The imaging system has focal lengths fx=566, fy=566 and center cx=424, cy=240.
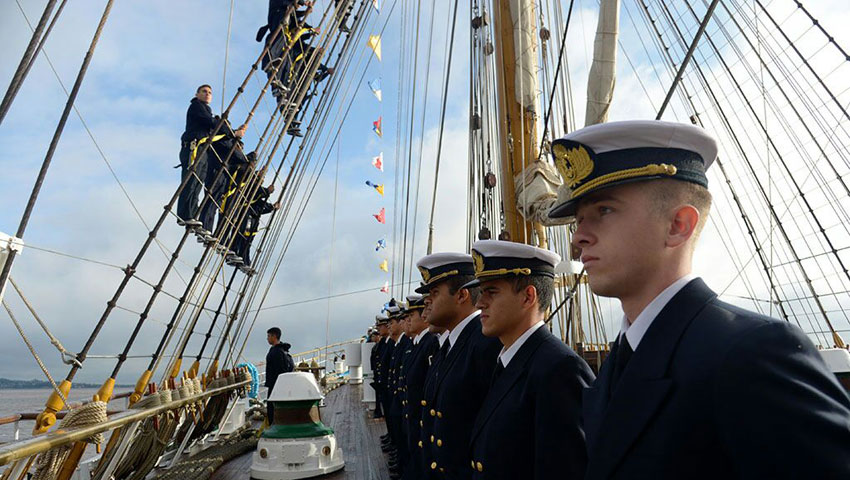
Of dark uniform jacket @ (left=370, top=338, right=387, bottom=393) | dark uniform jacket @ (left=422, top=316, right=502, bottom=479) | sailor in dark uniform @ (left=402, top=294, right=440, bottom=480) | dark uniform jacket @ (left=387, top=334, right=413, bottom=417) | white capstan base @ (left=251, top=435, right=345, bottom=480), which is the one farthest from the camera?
dark uniform jacket @ (left=370, top=338, right=387, bottom=393)

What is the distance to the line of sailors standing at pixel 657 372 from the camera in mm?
781

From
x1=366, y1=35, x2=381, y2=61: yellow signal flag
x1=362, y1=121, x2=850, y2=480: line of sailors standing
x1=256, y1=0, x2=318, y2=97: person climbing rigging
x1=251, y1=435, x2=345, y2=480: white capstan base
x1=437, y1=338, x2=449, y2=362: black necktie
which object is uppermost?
x1=366, y1=35, x2=381, y2=61: yellow signal flag

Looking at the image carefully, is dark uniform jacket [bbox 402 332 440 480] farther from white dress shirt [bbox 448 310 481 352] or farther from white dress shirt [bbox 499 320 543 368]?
white dress shirt [bbox 499 320 543 368]

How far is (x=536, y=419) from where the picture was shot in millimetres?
1730

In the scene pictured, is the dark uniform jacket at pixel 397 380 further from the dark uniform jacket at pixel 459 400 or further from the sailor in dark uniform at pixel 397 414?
the dark uniform jacket at pixel 459 400

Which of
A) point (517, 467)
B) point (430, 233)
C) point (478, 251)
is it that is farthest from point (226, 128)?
point (517, 467)

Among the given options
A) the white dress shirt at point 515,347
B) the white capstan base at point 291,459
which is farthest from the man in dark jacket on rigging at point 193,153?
the white dress shirt at point 515,347

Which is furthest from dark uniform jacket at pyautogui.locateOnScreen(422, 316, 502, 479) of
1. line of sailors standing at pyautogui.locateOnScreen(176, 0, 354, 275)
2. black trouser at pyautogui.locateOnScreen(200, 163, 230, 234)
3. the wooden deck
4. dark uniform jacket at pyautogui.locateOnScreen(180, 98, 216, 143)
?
dark uniform jacket at pyautogui.locateOnScreen(180, 98, 216, 143)

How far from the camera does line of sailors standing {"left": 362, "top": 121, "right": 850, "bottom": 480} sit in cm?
78

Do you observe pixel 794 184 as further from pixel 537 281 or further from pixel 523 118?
pixel 537 281

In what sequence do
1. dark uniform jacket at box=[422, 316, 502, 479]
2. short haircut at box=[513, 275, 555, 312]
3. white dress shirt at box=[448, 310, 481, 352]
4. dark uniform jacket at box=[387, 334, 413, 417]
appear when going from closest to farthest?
short haircut at box=[513, 275, 555, 312] < dark uniform jacket at box=[422, 316, 502, 479] < white dress shirt at box=[448, 310, 481, 352] < dark uniform jacket at box=[387, 334, 413, 417]

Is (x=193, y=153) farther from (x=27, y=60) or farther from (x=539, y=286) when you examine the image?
(x=539, y=286)

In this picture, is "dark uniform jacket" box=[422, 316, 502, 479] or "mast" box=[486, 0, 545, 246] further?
"mast" box=[486, 0, 545, 246]

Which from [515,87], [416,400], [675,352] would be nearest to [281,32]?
[515,87]
